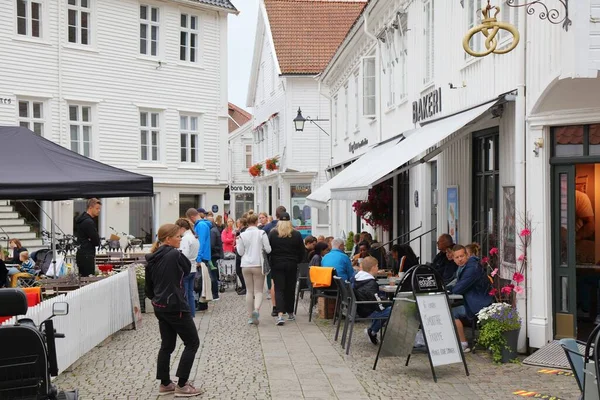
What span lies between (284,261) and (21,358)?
7.49 meters

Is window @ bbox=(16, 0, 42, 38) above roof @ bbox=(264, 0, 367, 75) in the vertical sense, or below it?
below

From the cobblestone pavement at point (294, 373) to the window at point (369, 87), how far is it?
9.13 meters

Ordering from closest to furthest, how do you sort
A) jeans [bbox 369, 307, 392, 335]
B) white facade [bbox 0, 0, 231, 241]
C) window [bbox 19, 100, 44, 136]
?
jeans [bbox 369, 307, 392, 335] < window [bbox 19, 100, 44, 136] < white facade [bbox 0, 0, 231, 241]

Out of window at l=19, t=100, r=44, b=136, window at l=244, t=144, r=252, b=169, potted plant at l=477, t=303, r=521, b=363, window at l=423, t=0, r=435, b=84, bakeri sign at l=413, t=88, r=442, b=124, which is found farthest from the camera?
window at l=244, t=144, r=252, b=169

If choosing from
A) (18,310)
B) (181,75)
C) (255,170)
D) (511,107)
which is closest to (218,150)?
(181,75)

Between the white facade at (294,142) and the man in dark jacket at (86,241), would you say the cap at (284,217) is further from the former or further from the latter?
the white facade at (294,142)

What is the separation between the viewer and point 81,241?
Result: 43.8 ft

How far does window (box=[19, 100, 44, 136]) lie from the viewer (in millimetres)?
26531

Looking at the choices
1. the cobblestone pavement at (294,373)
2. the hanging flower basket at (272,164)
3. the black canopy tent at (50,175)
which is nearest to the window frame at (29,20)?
the hanging flower basket at (272,164)

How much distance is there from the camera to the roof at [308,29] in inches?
1419

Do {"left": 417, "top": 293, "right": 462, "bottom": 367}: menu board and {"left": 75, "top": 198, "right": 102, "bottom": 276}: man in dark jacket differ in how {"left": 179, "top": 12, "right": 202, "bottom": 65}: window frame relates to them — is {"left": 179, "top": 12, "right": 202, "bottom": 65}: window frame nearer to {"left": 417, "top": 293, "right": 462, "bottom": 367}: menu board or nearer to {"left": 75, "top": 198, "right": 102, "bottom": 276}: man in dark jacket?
{"left": 75, "top": 198, "right": 102, "bottom": 276}: man in dark jacket

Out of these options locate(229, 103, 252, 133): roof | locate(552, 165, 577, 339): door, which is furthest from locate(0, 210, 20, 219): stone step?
locate(229, 103, 252, 133): roof

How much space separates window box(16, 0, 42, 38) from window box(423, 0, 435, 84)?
635 inches

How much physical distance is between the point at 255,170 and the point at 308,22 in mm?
7469
